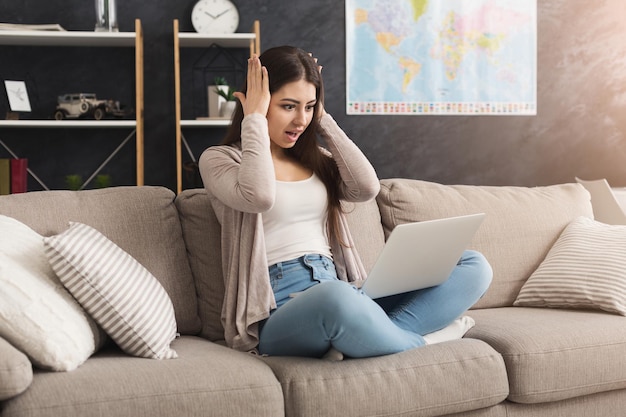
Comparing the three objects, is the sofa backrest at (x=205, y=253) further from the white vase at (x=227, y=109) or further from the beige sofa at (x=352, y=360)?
the white vase at (x=227, y=109)

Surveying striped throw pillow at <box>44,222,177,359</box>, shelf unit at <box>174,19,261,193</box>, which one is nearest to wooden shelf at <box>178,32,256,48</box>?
shelf unit at <box>174,19,261,193</box>

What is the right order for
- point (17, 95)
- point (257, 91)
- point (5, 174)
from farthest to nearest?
point (17, 95)
point (5, 174)
point (257, 91)

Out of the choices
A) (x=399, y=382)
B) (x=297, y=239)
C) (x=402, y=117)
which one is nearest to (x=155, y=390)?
(x=399, y=382)

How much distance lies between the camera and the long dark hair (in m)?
2.32

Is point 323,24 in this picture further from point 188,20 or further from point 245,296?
point 245,296

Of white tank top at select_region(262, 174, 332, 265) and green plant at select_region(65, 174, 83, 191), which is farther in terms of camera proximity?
green plant at select_region(65, 174, 83, 191)

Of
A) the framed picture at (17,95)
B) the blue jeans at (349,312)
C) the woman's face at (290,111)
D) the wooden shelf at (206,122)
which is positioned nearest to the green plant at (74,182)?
the framed picture at (17,95)

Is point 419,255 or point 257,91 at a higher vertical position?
point 257,91

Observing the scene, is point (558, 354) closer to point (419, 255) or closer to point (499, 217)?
point (419, 255)

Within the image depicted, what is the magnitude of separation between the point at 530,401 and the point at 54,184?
111 inches

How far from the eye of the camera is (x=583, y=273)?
256 cm

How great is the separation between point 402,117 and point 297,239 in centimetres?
226

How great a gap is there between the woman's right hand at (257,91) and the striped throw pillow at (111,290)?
549mm

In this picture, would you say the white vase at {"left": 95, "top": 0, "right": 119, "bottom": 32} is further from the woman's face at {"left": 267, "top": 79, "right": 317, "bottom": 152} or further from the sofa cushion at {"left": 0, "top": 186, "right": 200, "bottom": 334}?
the woman's face at {"left": 267, "top": 79, "right": 317, "bottom": 152}
